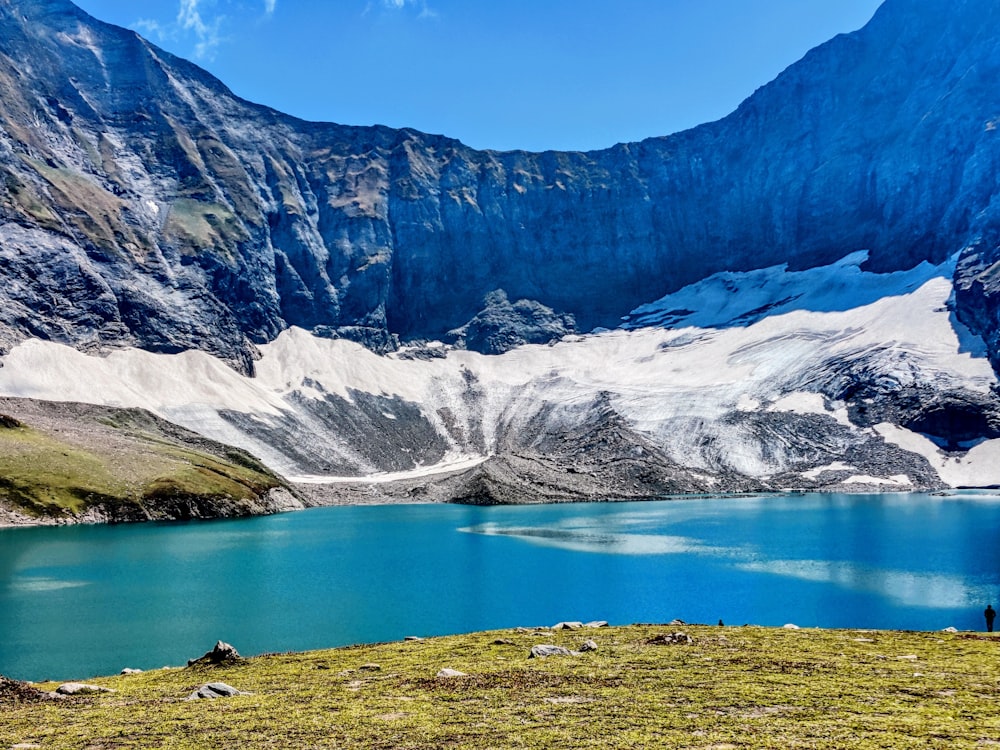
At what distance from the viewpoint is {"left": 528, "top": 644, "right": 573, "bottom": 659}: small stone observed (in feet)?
97.4

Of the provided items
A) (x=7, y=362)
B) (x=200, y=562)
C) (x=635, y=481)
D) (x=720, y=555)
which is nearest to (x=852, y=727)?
(x=720, y=555)

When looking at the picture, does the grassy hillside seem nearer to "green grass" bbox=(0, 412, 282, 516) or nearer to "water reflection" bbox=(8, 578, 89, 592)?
"green grass" bbox=(0, 412, 282, 516)

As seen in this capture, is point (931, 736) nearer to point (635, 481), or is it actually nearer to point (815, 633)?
point (815, 633)

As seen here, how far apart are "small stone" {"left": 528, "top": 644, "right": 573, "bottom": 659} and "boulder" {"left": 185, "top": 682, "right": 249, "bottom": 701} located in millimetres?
10400

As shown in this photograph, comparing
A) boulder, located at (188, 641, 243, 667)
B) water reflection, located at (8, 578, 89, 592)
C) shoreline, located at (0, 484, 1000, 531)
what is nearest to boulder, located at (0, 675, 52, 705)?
boulder, located at (188, 641, 243, 667)

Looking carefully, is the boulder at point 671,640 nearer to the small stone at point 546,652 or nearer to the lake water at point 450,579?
→ the small stone at point 546,652

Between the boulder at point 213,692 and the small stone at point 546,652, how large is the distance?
10.4 m

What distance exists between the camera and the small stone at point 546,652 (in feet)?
97.4

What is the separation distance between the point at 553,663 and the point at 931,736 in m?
13.3

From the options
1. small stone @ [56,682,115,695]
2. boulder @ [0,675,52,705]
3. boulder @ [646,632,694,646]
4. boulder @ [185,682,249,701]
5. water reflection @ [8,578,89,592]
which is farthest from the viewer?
water reflection @ [8,578,89,592]

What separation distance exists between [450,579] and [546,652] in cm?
4193

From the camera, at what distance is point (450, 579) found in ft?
232

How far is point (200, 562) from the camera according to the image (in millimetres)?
79875

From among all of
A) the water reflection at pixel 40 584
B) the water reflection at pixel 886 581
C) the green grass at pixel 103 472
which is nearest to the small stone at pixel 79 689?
the water reflection at pixel 40 584
